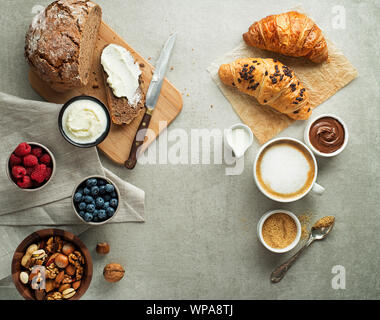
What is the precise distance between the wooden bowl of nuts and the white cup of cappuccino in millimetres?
1203

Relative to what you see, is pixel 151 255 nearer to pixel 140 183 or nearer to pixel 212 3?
pixel 140 183

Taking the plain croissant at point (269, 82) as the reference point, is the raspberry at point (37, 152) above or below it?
below

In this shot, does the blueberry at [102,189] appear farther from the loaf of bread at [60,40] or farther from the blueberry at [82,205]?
Result: the loaf of bread at [60,40]

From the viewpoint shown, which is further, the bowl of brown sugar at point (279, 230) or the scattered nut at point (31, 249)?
the bowl of brown sugar at point (279, 230)

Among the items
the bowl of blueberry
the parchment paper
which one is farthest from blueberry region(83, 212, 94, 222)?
the parchment paper

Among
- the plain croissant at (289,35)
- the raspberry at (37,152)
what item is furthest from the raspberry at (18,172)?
the plain croissant at (289,35)

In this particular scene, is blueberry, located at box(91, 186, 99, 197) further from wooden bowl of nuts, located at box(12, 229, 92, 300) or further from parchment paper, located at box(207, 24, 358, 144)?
parchment paper, located at box(207, 24, 358, 144)

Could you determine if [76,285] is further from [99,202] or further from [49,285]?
[99,202]

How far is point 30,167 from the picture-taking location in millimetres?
2088

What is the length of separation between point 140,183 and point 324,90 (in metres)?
1.40

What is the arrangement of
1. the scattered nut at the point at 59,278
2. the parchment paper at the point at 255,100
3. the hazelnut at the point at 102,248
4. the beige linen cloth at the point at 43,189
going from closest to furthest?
the scattered nut at the point at 59,278 < the beige linen cloth at the point at 43,189 < the hazelnut at the point at 102,248 < the parchment paper at the point at 255,100

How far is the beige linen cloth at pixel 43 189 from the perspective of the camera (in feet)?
7.36

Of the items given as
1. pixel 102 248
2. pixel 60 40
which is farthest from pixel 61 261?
pixel 60 40

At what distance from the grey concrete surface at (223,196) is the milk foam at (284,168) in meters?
0.18
